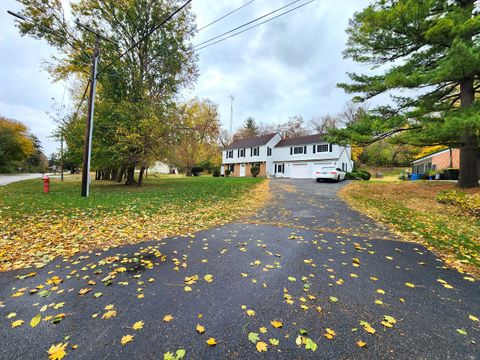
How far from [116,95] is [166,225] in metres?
12.9

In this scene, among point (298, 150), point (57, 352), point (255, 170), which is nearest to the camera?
point (57, 352)

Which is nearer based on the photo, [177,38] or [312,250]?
[312,250]

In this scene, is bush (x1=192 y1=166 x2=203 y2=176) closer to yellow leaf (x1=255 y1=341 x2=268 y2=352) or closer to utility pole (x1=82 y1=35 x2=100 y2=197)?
utility pole (x1=82 y1=35 x2=100 y2=197)

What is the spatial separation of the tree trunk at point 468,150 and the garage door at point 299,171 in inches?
701

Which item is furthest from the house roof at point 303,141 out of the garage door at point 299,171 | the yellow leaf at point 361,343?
the yellow leaf at point 361,343

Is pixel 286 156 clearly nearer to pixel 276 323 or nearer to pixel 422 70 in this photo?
pixel 422 70

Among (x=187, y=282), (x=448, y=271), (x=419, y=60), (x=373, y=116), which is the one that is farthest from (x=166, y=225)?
→ (x=419, y=60)

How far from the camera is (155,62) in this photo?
1559 centimetres

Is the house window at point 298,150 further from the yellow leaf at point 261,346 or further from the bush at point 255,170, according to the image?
the yellow leaf at point 261,346

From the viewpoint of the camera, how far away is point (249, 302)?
111 inches

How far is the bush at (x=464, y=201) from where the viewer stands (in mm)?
7516

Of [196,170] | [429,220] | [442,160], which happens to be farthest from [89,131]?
[442,160]

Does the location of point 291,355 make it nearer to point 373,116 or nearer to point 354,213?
point 354,213

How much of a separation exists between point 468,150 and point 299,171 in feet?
62.0
